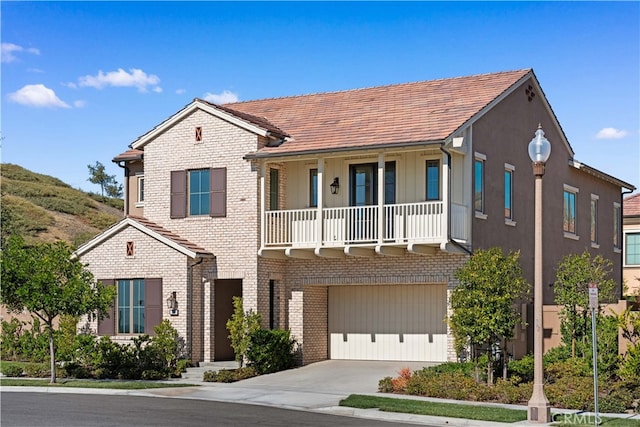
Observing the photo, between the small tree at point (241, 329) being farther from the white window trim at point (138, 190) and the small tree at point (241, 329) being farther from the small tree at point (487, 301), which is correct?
the white window trim at point (138, 190)

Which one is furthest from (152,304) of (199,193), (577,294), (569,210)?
(569,210)

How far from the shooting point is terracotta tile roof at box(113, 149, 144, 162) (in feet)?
103

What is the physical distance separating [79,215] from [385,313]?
48061 millimetres

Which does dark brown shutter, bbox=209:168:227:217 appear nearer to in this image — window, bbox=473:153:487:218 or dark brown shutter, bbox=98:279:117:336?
dark brown shutter, bbox=98:279:117:336

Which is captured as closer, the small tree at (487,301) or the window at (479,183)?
the small tree at (487,301)

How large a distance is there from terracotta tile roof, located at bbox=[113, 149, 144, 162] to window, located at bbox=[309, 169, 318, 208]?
6527mm

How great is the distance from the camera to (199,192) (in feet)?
93.5

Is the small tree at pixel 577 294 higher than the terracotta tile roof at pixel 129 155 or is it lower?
lower

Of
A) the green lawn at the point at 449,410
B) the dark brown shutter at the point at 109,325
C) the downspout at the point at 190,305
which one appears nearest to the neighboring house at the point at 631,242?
the downspout at the point at 190,305

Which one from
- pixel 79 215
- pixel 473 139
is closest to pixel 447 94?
pixel 473 139

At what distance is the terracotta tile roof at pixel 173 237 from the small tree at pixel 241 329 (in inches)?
87.2

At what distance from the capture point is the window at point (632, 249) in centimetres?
4066

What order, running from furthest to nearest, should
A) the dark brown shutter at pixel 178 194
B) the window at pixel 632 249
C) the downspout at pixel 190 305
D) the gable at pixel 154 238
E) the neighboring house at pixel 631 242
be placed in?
1. the window at pixel 632 249
2. the neighboring house at pixel 631 242
3. the dark brown shutter at pixel 178 194
4. the gable at pixel 154 238
5. the downspout at pixel 190 305

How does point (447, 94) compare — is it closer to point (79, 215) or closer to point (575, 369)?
point (575, 369)
